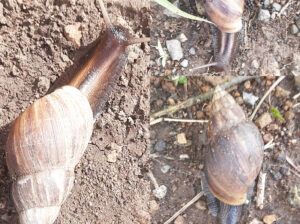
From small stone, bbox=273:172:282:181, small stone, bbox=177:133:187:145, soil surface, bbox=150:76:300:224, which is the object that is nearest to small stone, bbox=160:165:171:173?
soil surface, bbox=150:76:300:224

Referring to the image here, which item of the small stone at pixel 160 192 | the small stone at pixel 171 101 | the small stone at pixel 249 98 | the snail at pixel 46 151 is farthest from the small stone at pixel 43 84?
the small stone at pixel 249 98

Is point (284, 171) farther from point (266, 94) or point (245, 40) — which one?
point (245, 40)

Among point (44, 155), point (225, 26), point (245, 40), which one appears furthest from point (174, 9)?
point (44, 155)

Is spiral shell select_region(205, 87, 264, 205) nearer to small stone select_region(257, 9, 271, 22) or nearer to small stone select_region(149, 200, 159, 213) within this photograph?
small stone select_region(149, 200, 159, 213)

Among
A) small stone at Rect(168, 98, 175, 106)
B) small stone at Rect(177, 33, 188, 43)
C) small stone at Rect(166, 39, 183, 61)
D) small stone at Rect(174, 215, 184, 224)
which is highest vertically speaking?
small stone at Rect(177, 33, 188, 43)

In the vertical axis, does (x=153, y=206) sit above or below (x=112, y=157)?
below

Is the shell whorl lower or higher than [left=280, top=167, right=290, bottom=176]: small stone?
higher
